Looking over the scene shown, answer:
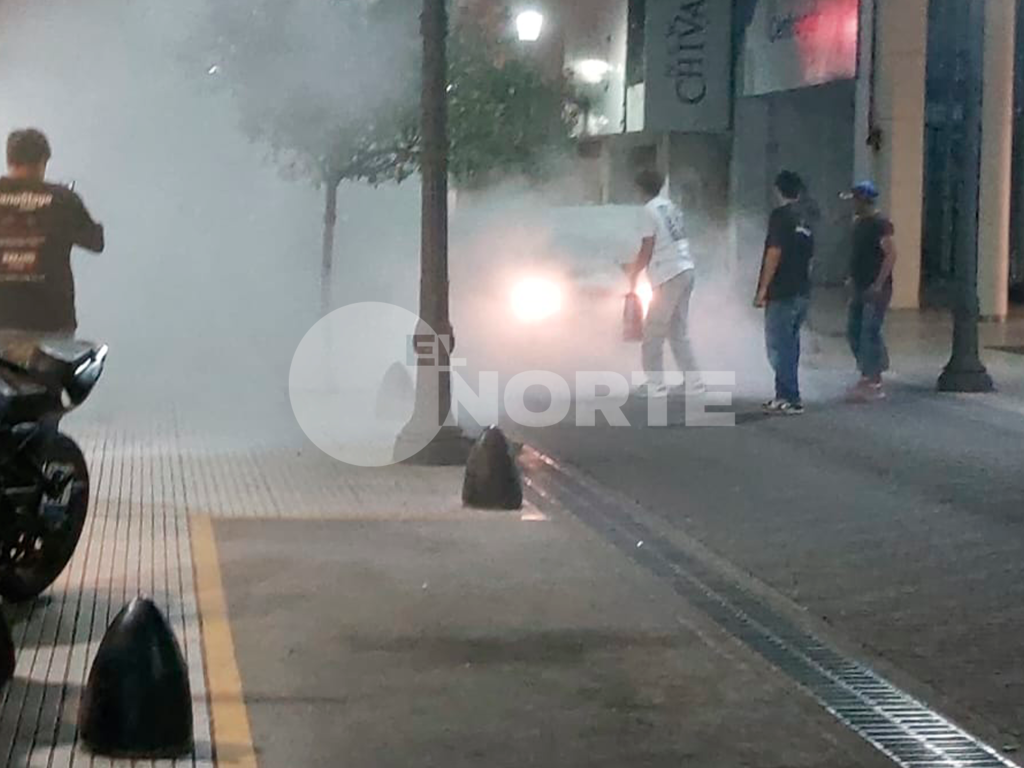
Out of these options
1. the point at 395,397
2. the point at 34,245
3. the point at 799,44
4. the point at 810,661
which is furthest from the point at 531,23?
the point at 810,661

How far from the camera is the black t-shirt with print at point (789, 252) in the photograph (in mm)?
13648

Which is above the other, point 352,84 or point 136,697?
point 352,84

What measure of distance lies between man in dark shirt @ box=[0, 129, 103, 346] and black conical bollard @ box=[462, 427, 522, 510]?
2394 millimetres

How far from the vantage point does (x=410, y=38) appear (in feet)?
46.3

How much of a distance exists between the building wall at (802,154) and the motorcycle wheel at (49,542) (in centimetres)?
2406

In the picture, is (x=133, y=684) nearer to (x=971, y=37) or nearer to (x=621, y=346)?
(x=971, y=37)

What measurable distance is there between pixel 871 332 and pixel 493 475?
228 inches

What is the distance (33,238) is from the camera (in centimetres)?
823

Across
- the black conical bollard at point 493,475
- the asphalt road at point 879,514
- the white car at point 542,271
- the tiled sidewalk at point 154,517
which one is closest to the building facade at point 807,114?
the white car at point 542,271

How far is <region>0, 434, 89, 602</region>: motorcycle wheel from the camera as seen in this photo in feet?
23.2

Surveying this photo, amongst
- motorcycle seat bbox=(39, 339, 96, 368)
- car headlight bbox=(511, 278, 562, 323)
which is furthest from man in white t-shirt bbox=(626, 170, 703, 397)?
motorcycle seat bbox=(39, 339, 96, 368)

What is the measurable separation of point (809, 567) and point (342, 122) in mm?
6879

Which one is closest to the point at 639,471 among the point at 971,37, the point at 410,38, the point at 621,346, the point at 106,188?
the point at 410,38

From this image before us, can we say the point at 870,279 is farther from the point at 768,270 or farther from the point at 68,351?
the point at 68,351
